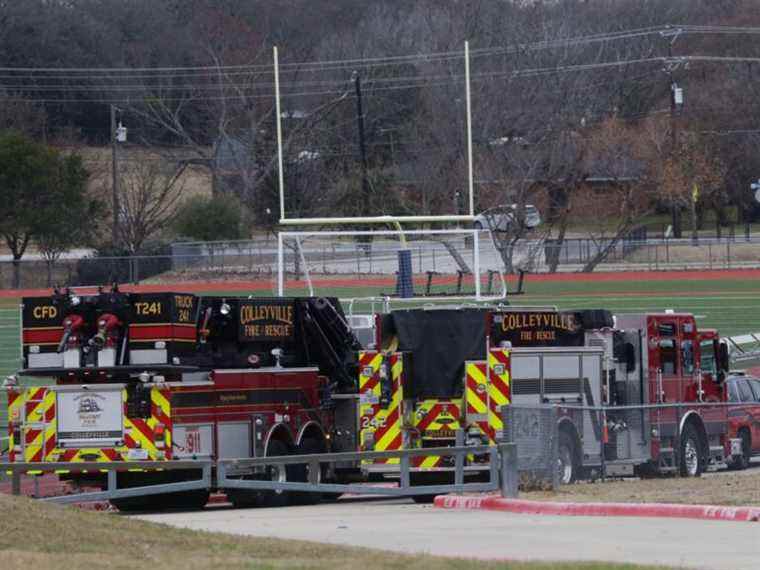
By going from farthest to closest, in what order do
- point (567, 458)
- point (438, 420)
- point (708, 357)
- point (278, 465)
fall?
point (708, 357) → point (438, 420) → point (567, 458) → point (278, 465)

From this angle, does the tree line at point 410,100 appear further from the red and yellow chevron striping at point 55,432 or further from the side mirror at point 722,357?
the red and yellow chevron striping at point 55,432

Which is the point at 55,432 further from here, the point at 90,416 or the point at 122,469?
the point at 122,469

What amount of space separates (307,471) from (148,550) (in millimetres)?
8472

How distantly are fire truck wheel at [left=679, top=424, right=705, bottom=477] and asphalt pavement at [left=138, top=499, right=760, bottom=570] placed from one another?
16.6 ft

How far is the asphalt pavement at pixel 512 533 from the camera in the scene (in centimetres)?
1303

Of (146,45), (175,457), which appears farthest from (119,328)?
(146,45)

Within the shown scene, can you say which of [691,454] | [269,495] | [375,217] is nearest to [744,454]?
[691,454]

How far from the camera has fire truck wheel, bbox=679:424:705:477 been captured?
73.8ft

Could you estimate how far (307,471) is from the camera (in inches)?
820

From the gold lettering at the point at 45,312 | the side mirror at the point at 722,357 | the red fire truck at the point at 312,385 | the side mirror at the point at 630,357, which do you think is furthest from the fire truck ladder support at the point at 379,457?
the side mirror at the point at 722,357

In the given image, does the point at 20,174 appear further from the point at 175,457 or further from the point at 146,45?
the point at 175,457

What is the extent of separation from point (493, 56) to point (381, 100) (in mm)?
5681

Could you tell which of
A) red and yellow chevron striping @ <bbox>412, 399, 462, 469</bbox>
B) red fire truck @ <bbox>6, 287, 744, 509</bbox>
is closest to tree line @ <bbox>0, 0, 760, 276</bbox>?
red fire truck @ <bbox>6, 287, 744, 509</bbox>

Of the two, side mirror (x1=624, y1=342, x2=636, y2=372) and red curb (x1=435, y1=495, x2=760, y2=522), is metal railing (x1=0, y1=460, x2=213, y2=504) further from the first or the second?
side mirror (x1=624, y1=342, x2=636, y2=372)
